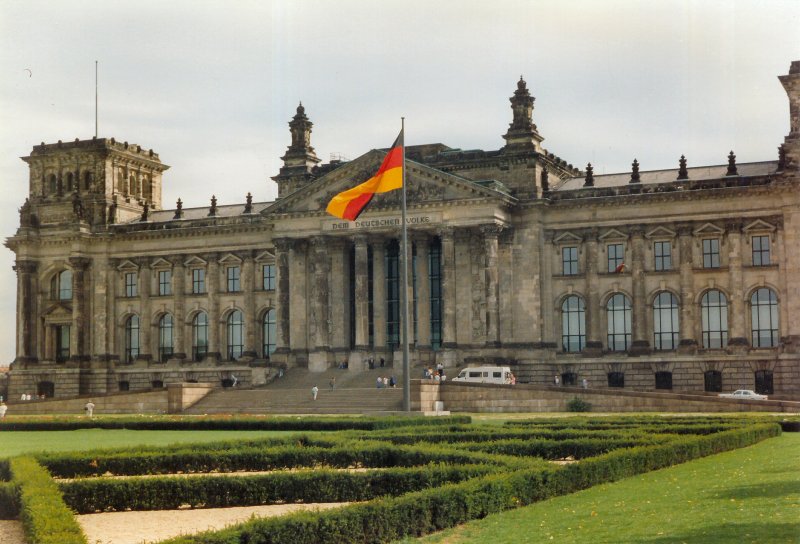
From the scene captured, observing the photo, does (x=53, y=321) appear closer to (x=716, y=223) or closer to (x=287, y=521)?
(x=716, y=223)

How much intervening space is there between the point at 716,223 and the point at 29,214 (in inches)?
2311

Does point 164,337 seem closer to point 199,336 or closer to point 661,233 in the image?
point 199,336

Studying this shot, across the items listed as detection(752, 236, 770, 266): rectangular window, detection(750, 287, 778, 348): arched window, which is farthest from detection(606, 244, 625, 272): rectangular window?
detection(750, 287, 778, 348): arched window

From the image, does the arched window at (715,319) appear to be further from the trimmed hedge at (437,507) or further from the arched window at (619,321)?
the trimmed hedge at (437,507)

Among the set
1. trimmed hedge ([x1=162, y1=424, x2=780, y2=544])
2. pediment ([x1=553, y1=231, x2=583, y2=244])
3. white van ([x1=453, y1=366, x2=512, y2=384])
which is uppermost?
pediment ([x1=553, y1=231, x2=583, y2=244])

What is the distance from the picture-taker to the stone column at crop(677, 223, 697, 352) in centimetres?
8088

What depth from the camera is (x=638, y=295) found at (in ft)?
272

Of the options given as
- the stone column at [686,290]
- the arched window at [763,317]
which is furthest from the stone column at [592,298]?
the arched window at [763,317]

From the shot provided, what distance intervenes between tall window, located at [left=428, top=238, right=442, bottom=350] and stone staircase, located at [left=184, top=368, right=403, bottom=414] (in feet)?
16.6

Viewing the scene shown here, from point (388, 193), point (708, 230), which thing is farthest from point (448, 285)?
point (708, 230)

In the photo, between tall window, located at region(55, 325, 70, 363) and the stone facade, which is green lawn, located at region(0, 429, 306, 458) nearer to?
the stone facade

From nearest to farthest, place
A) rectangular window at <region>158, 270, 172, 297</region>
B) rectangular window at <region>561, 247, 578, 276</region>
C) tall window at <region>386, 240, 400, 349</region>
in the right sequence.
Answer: rectangular window at <region>561, 247, 578, 276</region>
tall window at <region>386, 240, 400, 349</region>
rectangular window at <region>158, 270, 172, 297</region>

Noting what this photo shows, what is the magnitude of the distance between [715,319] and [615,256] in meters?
8.28

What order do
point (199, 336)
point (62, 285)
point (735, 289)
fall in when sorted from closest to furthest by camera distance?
point (735, 289), point (199, 336), point (62, 285)
